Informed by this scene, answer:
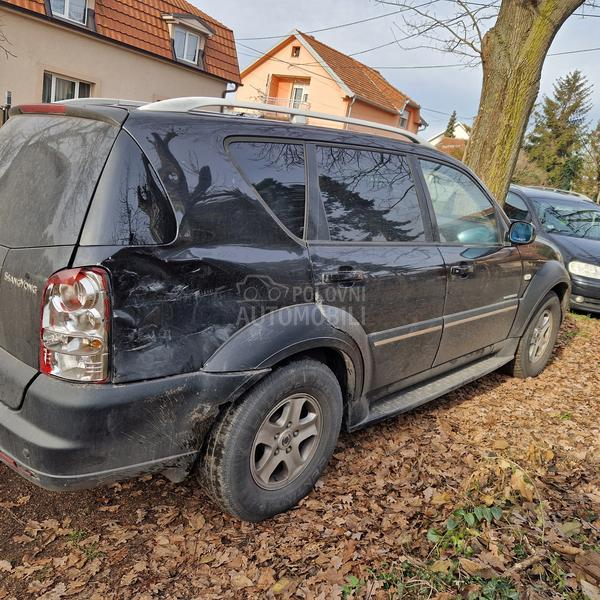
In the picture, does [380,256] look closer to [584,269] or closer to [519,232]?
[519,232]

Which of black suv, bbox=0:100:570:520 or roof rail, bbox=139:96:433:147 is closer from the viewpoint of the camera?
black suv, bbox=0:100:570:520

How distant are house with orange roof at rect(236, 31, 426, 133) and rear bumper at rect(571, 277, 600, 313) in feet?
78.1

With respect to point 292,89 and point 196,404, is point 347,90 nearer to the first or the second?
point 292,89

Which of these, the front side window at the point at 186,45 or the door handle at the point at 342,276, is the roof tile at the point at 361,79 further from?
the door handle at the point at 342,276

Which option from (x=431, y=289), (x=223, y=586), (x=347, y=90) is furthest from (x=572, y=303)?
(x=347, y=90)

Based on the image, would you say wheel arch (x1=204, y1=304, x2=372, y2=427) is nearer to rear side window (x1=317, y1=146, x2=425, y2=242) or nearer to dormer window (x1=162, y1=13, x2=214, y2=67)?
rear side window (x1=317, y1=146, x2=425, y2=242)

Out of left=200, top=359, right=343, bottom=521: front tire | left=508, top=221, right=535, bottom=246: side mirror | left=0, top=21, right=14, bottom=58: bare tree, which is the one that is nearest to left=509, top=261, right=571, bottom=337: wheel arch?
left=508, top=221, right=535, bottom=246: side mirror

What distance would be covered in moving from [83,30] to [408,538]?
682 inches

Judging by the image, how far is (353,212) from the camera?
2861 mm

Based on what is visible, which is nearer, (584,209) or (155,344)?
(155,344)

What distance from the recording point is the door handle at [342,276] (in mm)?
2596

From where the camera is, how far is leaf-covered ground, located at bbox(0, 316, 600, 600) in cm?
219

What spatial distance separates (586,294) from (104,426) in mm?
6843

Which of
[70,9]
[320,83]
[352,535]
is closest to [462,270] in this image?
[352,535]
